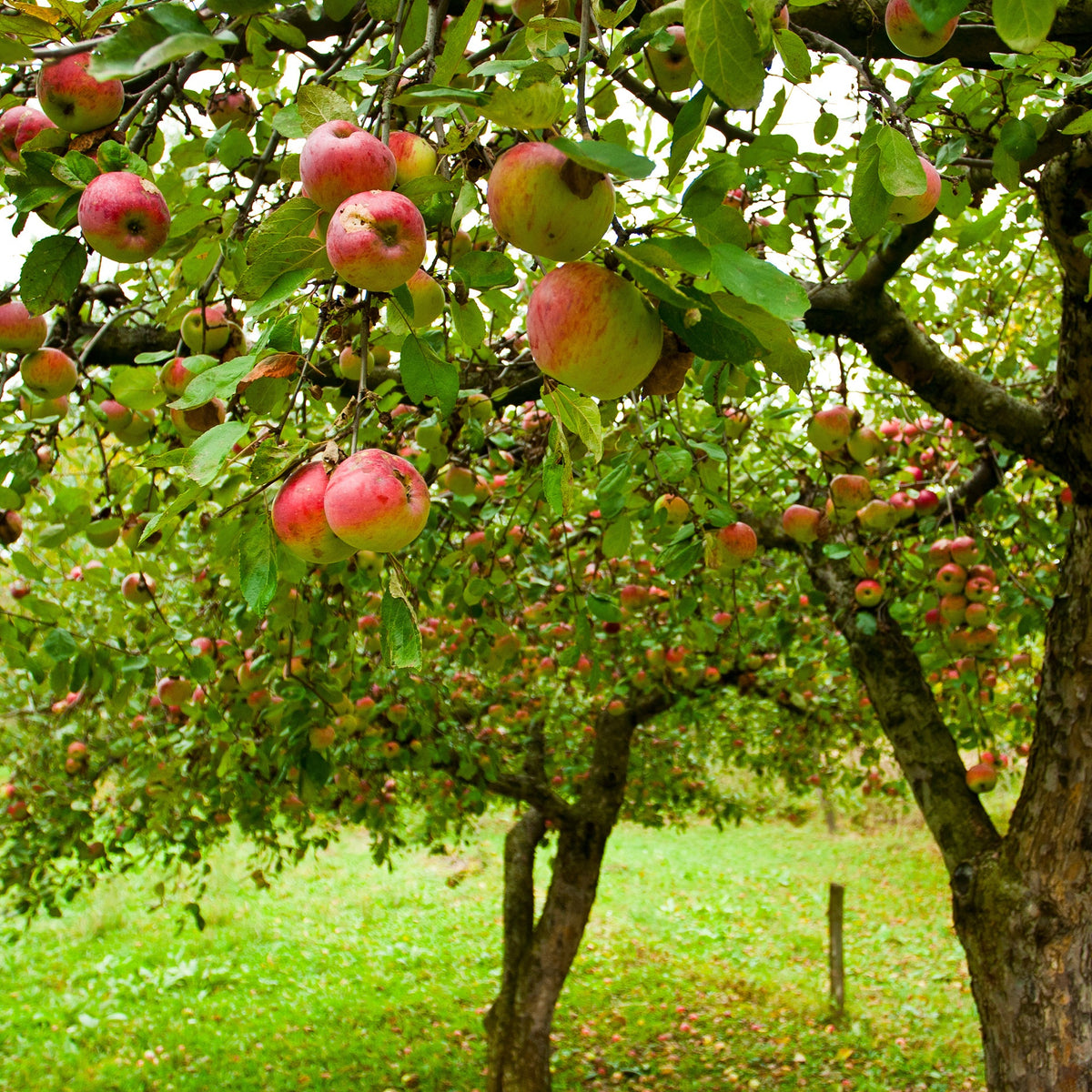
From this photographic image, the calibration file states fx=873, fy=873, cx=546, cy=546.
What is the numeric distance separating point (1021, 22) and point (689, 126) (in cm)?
39

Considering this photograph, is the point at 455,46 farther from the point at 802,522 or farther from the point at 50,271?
the point at 802,522

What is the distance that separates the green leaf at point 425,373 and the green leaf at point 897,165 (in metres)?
0.53

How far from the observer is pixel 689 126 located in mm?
815

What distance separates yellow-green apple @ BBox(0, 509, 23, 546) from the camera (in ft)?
7.38

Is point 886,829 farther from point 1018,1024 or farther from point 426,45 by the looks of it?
point 426,45

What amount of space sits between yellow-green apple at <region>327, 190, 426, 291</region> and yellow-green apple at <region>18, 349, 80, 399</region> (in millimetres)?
1171

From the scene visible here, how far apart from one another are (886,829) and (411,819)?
896cm

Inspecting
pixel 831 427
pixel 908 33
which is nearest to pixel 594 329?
pixel 908 33

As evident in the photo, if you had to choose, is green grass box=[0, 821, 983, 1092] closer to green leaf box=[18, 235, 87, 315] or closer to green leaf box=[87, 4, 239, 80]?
green leaf box=[18, 235, 87, 315]

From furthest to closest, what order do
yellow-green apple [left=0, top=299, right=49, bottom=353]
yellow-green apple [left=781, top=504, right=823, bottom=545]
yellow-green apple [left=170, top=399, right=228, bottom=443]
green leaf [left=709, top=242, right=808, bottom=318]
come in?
yellow-green apple [left=781, top=504, right=823, bottom=545], yellow-green apple [left=0, top=299, right=49, bottom=353], yellow-green apple [left=170, top=399, right=228, bottom=443], green leaf [left=709, top=242, right=808, bottom=318]

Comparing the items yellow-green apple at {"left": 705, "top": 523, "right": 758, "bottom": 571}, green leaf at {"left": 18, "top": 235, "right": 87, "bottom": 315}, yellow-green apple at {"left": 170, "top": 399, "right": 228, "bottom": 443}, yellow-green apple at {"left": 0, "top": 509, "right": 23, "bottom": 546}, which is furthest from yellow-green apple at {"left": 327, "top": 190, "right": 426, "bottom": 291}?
Result: yellow-green apple at {"left": 0, "top": 509, "right": 23, "bottom": 546}

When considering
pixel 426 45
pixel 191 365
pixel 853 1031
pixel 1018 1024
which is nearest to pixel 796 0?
pixel 426 45

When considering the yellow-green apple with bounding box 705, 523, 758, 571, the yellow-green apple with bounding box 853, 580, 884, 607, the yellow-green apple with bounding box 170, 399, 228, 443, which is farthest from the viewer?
the yellow-green apple with bounding box 853, 580, 884, 607

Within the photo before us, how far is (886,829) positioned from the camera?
16.0 m
